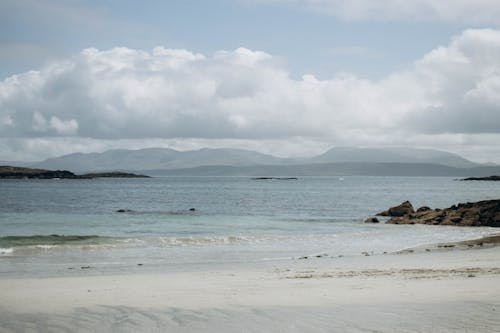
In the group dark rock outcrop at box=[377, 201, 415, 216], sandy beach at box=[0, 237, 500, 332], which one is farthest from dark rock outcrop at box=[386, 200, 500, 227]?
sandy beach at box=[0, 237, 500, 332]

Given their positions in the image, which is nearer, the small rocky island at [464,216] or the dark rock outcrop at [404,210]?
the small rocky island at [464,216]

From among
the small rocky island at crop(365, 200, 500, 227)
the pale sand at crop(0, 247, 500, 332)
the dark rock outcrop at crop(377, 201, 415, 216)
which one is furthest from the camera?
the dark rock outcrop at crop(377, 201, 415, 216)

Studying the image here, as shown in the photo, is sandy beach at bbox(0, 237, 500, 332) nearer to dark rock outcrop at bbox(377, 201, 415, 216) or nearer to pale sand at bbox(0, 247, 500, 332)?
pale sand at bbox(0, 247, 500, 332)

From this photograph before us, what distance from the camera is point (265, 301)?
1159 centimetres

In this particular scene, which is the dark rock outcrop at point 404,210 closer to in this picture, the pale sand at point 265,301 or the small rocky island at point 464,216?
the small rocky island at point 464,216

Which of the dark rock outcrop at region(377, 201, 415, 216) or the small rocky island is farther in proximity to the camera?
the dark rock outcrop at region(377, 201, 415, 216)

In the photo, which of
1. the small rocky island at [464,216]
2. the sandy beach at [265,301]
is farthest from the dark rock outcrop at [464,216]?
the sandy beach at [265,301]

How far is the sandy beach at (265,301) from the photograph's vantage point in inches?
366

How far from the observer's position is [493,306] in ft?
34.1

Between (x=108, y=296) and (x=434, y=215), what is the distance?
38175 millimetres

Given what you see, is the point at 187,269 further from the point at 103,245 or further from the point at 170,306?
the point at 103,245

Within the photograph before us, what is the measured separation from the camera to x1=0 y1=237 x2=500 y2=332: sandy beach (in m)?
9.30

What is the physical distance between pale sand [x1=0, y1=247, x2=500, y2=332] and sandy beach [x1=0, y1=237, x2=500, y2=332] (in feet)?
0.07

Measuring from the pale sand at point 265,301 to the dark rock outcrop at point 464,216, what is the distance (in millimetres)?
26022
